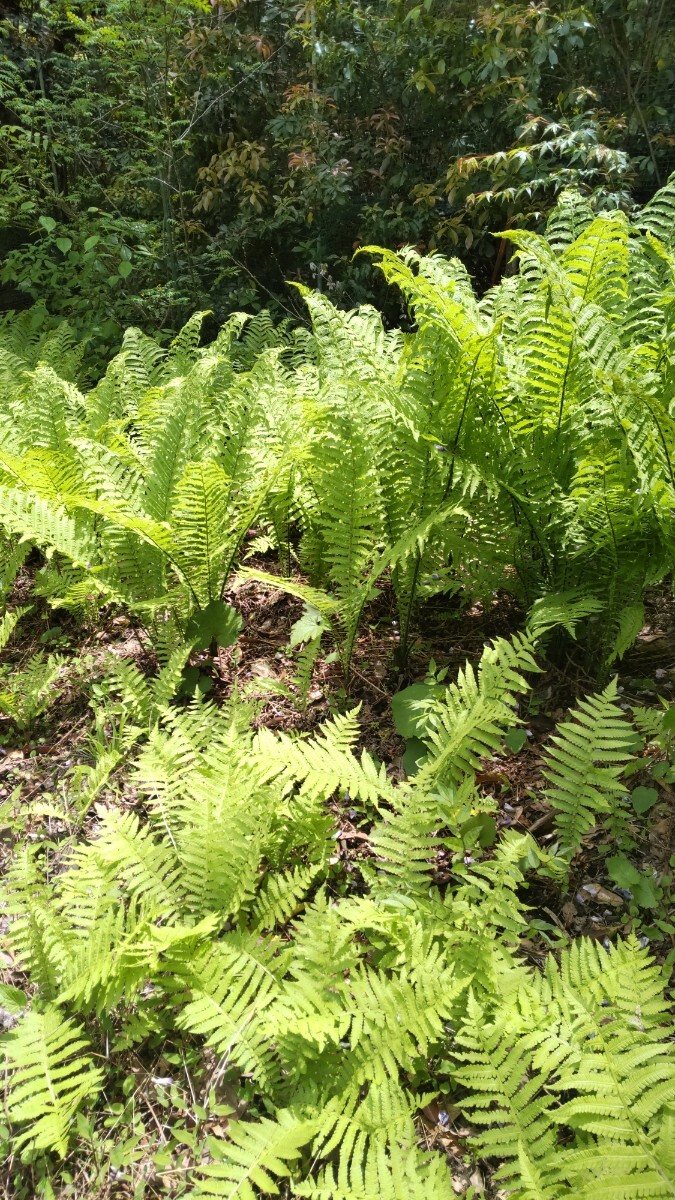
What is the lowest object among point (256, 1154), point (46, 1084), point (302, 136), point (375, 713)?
point (46, 1084)

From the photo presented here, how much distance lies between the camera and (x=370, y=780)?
168 cm

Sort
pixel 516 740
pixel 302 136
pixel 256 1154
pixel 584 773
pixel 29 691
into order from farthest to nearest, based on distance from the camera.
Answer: pixel 302 136 → pixel 29 691 → pixel 516 740 → pixel 584 773 → pixel 256 1154

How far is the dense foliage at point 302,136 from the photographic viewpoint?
4320 mm

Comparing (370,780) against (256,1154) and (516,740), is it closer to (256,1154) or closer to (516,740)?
(516,740)

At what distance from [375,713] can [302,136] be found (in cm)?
477

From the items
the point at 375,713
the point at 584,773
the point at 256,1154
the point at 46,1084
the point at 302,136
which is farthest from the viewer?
the point at 302,136

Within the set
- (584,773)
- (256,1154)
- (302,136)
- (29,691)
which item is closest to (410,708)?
(584,773)

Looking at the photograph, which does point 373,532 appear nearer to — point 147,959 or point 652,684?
point 652,684

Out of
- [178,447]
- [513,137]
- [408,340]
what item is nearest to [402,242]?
[513,137]

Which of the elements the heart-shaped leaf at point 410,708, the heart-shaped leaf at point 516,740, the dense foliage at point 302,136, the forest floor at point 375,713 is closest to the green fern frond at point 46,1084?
the forest floor at point 375,713

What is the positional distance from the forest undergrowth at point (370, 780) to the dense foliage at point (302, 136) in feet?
7.93

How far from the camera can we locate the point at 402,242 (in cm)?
511

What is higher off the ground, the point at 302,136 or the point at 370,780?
the point at 302,136

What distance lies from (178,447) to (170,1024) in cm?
175
